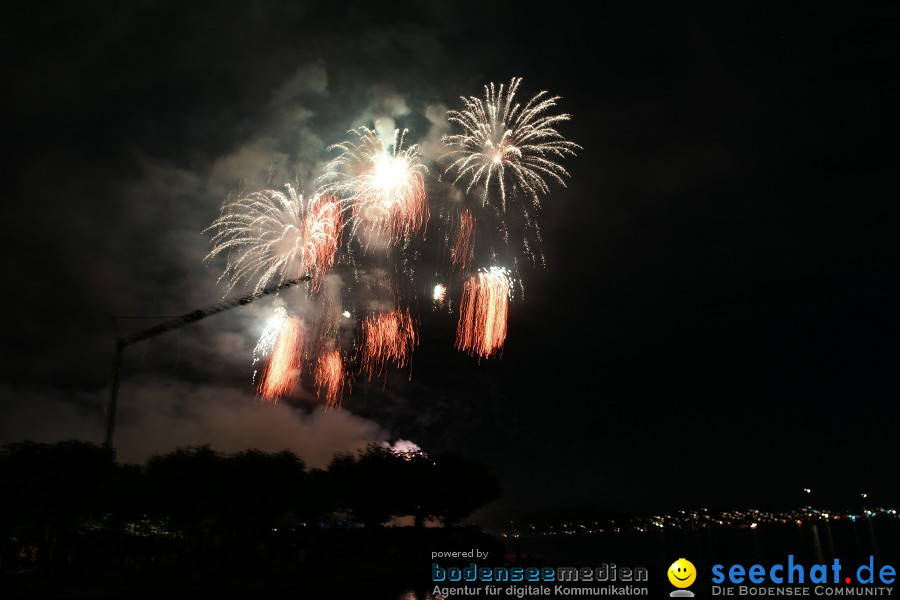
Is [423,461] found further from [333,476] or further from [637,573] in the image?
[637,573]

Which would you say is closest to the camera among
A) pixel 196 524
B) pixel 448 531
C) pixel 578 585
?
pixel 578 585

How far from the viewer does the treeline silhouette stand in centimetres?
3042

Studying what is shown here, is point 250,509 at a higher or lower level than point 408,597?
higher

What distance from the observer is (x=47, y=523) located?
105ft

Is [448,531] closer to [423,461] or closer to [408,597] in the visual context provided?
[423,461]

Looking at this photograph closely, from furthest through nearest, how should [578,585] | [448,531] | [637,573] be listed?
[637,573]
[448,531]
[578,585]

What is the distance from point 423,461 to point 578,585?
1918cm

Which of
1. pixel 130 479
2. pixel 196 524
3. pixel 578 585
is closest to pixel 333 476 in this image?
pixel 196 524

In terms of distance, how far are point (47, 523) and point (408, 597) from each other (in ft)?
64.1

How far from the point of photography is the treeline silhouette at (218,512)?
3042 centimetres

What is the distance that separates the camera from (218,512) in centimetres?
4188

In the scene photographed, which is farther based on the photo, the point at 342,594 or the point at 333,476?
the point at 333,476

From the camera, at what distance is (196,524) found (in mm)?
47719

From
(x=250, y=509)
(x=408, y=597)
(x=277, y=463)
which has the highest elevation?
(x=277, y=463)
